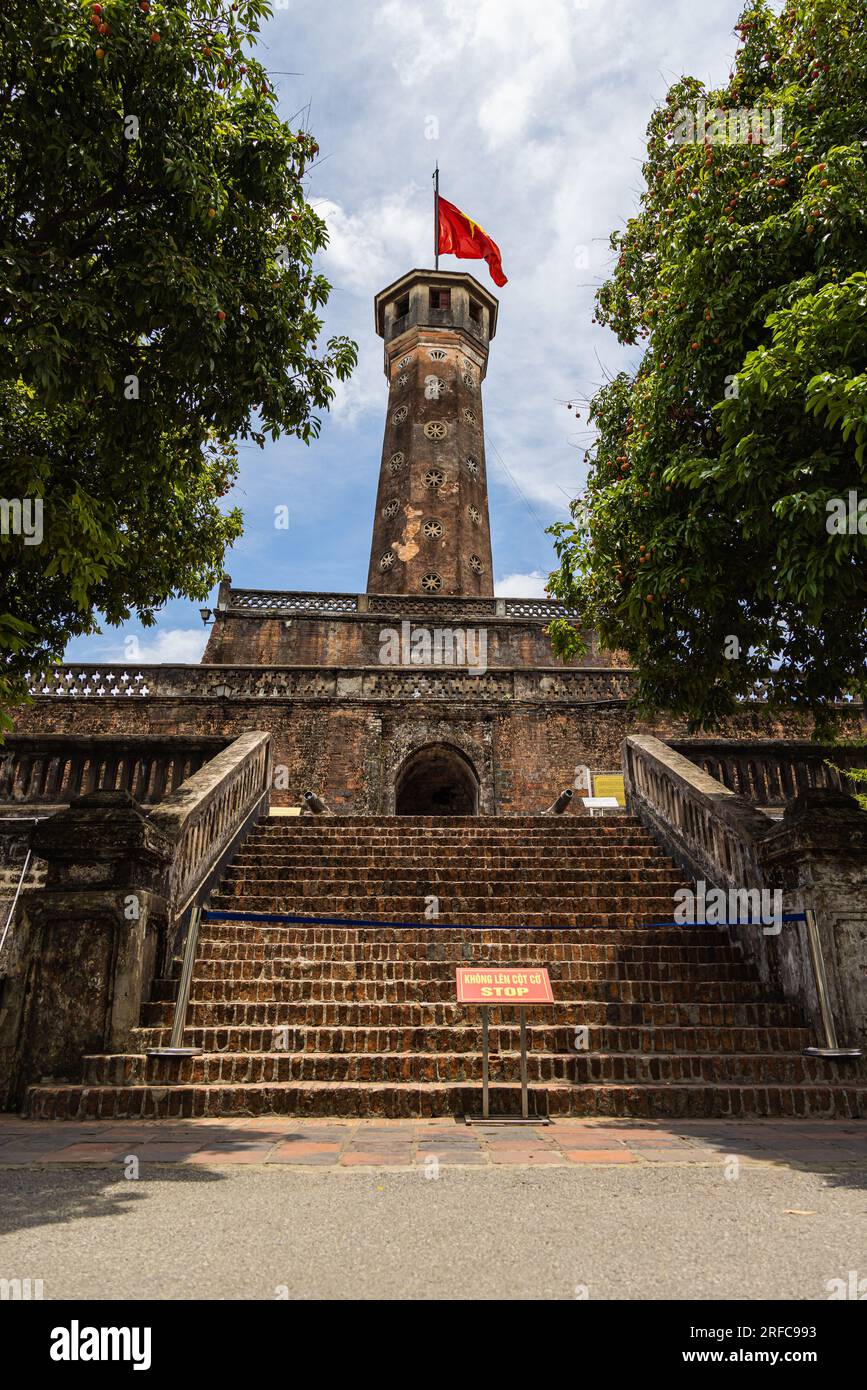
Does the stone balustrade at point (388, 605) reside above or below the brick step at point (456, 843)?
above

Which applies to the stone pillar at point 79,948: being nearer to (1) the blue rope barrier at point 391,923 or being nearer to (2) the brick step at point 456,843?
(1) the blue rope barrier at point 391,923

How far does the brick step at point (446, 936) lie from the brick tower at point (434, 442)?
59.7 feet

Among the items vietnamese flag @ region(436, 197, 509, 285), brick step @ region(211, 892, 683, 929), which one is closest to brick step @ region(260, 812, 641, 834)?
brick step @ region(211, 892, 683, 929)

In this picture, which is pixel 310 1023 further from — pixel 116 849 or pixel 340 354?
pixel 340 354

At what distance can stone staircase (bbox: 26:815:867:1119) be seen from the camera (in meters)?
5.27

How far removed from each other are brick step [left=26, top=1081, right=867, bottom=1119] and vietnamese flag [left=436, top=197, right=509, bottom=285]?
29.6 m

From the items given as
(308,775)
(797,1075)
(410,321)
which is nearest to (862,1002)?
(797,1075)

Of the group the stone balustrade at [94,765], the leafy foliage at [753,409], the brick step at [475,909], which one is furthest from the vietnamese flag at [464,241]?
the brick step at [475,909]

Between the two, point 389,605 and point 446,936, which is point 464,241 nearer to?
point 389,605

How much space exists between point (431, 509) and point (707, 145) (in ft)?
67.2

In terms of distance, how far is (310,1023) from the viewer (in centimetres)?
614

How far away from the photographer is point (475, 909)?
8.07 metres

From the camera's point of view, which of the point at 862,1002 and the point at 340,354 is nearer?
the point at 862,1002

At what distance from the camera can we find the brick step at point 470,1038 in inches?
230
